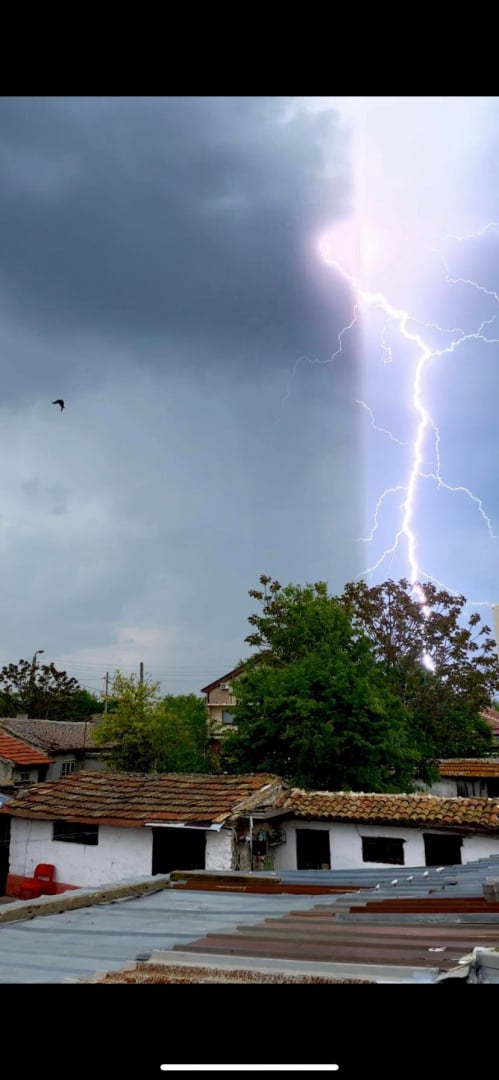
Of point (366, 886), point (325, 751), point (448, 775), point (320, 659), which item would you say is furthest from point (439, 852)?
point (448, 775)

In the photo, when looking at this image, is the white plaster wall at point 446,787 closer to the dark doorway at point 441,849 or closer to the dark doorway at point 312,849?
the dark doorway at point 312,849

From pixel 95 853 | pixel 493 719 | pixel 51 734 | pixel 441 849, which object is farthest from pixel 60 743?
pixel 441 849

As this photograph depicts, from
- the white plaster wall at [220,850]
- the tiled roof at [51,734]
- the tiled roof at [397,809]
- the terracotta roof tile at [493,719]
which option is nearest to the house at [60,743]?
the tiled roof at [51,734]

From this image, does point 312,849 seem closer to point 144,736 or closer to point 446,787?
point 446,787

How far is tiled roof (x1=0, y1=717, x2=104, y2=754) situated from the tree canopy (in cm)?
1331

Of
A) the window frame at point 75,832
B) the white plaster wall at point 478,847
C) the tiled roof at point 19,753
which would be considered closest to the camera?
the white plaster wall at point 478,847

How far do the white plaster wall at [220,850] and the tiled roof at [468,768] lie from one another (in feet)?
33.9

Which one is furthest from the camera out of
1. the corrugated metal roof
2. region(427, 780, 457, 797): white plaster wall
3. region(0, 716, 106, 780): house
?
region(0, 716, 106, 780): house

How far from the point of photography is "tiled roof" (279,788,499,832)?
432 inches

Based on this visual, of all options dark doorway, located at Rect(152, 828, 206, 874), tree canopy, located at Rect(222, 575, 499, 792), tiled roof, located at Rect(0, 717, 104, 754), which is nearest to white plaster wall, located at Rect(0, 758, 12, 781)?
tiled roof, located at Rect(0, 717, 104, 754)

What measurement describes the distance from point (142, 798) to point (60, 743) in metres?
17.8

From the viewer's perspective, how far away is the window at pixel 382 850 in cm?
1162

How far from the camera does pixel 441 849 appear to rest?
11.2 metres
